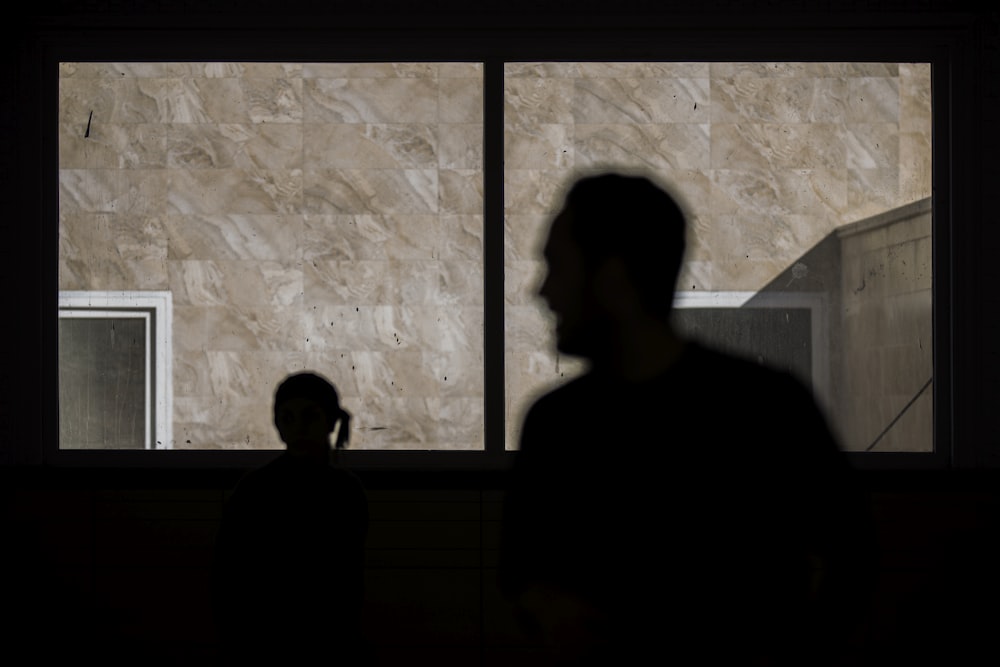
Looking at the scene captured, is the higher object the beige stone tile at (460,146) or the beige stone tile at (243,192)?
the beige stone tile at (460,146)

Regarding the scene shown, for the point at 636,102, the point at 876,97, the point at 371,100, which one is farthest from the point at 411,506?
the point at 876,97

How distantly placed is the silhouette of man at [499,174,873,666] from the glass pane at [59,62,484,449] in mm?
2689

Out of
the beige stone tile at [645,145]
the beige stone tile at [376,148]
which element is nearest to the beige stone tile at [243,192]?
the beige stone tile at [376,148]

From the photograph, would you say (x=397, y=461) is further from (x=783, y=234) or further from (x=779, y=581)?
(x=779, y=581)

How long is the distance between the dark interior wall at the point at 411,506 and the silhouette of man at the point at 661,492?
8.56 feet

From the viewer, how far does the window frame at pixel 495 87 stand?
3.74 meters

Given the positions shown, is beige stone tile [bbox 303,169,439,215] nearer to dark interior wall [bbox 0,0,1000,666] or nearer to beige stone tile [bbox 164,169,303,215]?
beige stone tile [bbox 164,169,303,215]

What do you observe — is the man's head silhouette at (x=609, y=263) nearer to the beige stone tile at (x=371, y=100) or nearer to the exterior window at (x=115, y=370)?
the beige stone tile at (x=371, y=100)

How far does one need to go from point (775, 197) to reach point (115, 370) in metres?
2.45

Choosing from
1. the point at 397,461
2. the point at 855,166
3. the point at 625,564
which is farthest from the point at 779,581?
the point at 855,166

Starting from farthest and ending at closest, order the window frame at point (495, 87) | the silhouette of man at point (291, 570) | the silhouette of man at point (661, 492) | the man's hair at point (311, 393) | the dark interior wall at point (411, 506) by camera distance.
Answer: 1. the window frame at point (495, 87)
2. the dark interior wall at point (411, 506)
3. the man's hair at point (311, 393)
4. the silhouette of man at point (291, 570)
5. the silhouette of man at point (661, 492)

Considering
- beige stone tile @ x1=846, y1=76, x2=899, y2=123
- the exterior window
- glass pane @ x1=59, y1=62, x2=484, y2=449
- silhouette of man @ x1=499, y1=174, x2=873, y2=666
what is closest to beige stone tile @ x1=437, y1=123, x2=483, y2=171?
glass pane @ x1=59, y1=62, x2=484, y2=449
